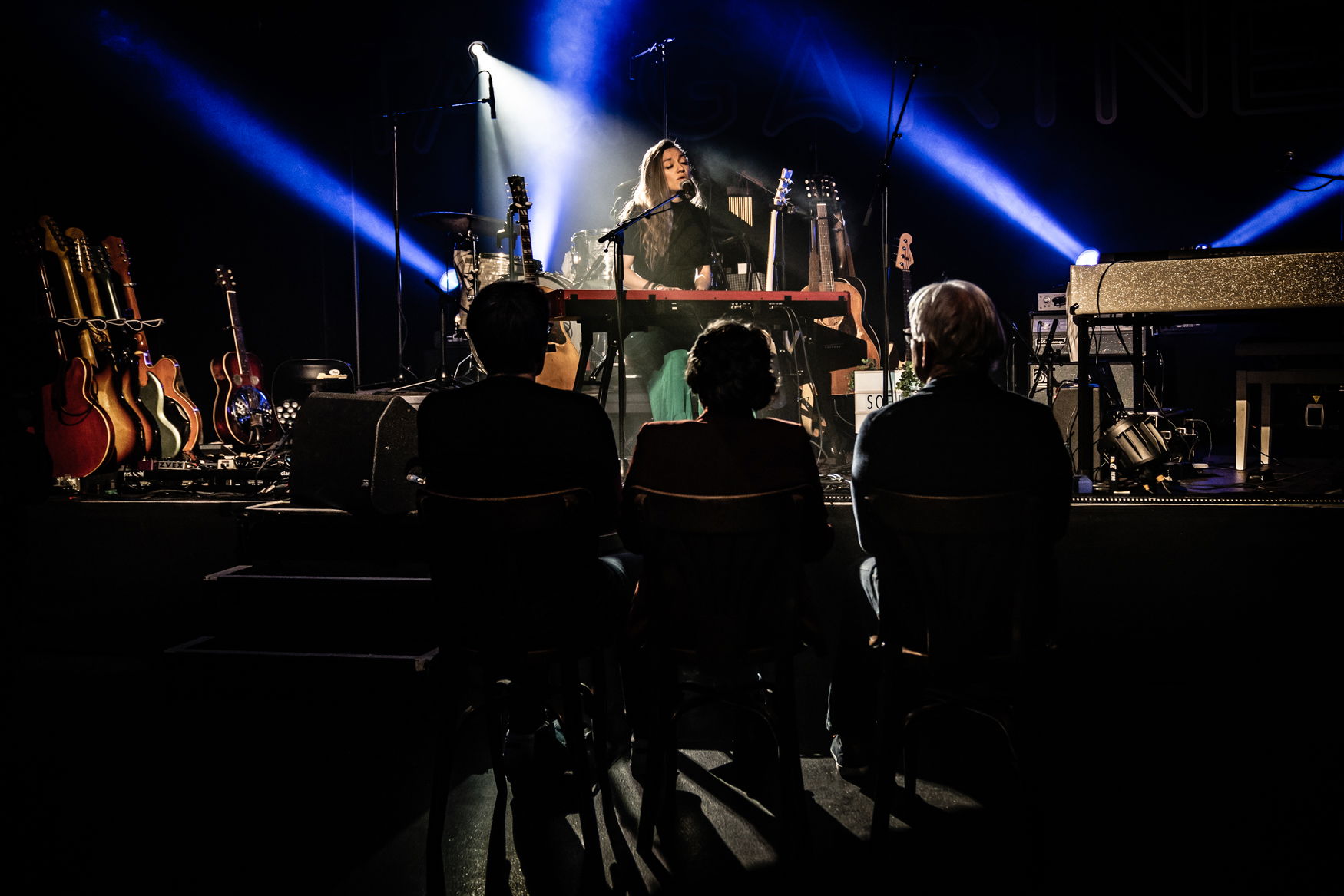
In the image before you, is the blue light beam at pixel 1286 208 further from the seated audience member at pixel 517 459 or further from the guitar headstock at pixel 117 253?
the guitar headstock at pixel 117 253

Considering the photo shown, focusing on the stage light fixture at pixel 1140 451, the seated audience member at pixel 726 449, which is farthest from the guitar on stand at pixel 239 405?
the stage light fixture at pixel 1140 451

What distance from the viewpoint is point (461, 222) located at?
648 cm

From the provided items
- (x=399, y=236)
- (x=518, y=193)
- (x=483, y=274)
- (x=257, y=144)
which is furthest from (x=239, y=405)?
(x=518, y=193)

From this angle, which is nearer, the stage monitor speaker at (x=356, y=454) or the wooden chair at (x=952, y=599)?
the wooden chair at (x=952, y=599)

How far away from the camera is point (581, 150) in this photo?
27.3 ft

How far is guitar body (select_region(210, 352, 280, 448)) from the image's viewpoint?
6332 mm

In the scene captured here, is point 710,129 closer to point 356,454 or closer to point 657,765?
point 356,454

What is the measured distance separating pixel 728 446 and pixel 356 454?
2.05 m

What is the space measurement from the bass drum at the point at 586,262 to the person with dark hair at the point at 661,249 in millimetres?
2397

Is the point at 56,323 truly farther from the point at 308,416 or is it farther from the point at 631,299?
the point at 631,299

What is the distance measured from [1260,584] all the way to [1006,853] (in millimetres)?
2006

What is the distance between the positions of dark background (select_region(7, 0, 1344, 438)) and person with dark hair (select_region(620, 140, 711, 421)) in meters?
3.27

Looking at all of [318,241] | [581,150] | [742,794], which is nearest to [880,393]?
[742,794]

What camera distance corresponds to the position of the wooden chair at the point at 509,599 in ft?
6.35
